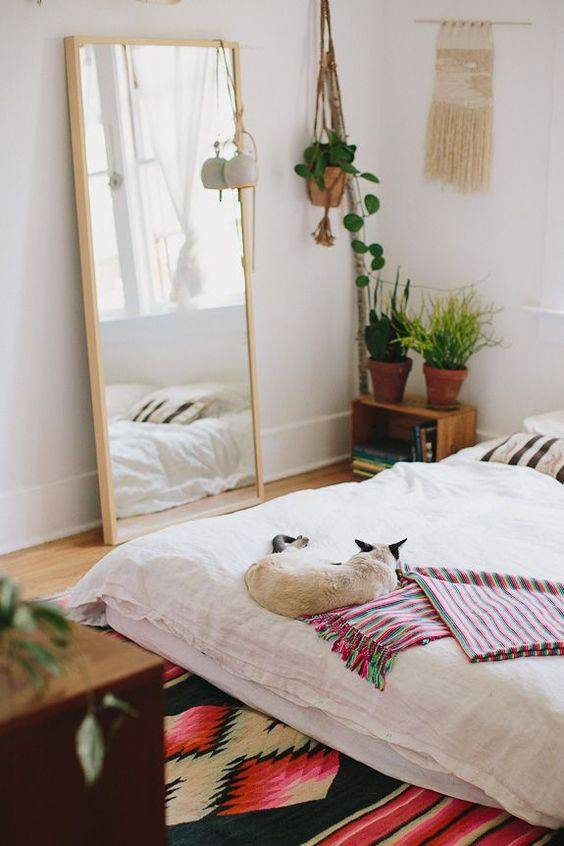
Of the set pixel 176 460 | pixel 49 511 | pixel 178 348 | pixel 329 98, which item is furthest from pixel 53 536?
pixel 329 98

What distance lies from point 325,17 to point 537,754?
11.0ft

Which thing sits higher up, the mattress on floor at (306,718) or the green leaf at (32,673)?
the green leaf at (32,673)

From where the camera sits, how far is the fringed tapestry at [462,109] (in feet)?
13.9

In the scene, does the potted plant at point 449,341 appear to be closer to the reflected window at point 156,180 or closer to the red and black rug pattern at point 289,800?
the reflected window at point 156,180

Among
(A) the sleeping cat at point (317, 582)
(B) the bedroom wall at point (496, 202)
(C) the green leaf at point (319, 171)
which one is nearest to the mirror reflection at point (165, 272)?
(C) the green leaf at point (319, 171)

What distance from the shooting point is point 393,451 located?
447cm

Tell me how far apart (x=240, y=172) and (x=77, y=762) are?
3016 mm

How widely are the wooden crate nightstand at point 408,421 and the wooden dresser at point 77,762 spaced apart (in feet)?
10.5

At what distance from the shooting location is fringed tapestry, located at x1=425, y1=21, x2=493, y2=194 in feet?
13.9

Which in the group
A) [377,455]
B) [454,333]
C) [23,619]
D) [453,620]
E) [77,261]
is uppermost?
[77,261]

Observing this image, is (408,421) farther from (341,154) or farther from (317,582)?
(317,582)

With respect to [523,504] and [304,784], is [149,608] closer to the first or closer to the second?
[304,784]

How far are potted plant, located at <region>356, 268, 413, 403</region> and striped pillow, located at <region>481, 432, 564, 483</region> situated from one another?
76cm

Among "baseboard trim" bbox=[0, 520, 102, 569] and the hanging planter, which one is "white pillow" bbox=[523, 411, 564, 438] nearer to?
the hanging planter
